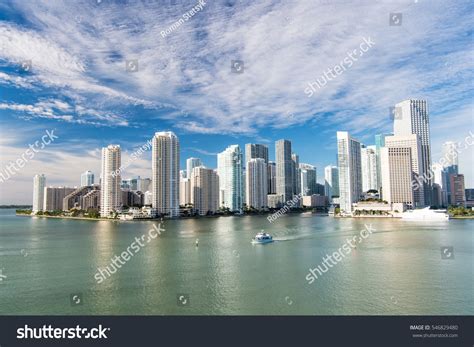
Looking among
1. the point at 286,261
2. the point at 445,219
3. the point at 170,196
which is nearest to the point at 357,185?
the point at 445,219

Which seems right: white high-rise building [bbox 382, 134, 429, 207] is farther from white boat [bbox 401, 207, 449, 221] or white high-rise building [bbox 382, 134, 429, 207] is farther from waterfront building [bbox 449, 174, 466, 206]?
white boat [bbox 401, 207, 449, 221]

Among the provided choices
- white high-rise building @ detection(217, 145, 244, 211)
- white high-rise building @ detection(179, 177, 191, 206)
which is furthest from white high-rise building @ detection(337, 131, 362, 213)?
white high-rise building @ detection(179, 177, 191, 206)

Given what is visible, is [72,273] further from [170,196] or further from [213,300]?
[170,196]

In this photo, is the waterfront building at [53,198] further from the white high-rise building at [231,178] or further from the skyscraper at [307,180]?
the skyscraper at [307,180]

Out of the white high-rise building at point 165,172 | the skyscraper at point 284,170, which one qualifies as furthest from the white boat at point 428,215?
the skyscraper at point 284,170

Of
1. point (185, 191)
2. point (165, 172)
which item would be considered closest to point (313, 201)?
point (185, 191)

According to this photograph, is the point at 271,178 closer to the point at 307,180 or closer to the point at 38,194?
the point at 307,180
